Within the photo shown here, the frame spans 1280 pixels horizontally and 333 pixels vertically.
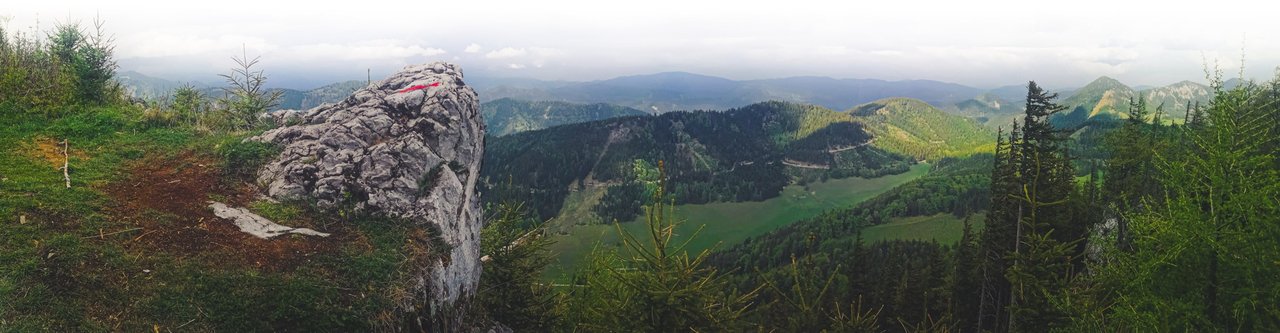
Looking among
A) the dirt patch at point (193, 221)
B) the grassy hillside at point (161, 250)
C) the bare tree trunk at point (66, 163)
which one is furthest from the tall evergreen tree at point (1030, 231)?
the bare tree trunk at point (66, 163)

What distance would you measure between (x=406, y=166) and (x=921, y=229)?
172 metres

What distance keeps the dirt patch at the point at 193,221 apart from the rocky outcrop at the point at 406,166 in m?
2.18

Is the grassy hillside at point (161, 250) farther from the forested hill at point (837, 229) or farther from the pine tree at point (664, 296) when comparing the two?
the forested hill at point (837, 229)

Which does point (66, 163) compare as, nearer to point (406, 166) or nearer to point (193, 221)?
point (193, 221)

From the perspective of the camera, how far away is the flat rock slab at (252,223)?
2100cm

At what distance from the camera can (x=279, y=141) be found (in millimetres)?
27578

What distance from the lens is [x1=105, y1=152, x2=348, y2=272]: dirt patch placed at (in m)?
19.0

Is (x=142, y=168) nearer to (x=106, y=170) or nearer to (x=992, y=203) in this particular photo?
(x=106, y=170)

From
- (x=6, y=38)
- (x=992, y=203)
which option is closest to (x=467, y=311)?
Answer: (x=992, y=203)

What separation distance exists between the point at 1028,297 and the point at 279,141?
37.0 meters

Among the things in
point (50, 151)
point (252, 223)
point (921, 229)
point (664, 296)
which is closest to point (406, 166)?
point (252, 223)

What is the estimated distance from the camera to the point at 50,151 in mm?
24031

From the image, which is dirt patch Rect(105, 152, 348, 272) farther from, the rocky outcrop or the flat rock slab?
the rocky outcrop

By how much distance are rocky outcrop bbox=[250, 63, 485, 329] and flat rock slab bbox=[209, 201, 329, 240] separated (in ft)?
6.19
